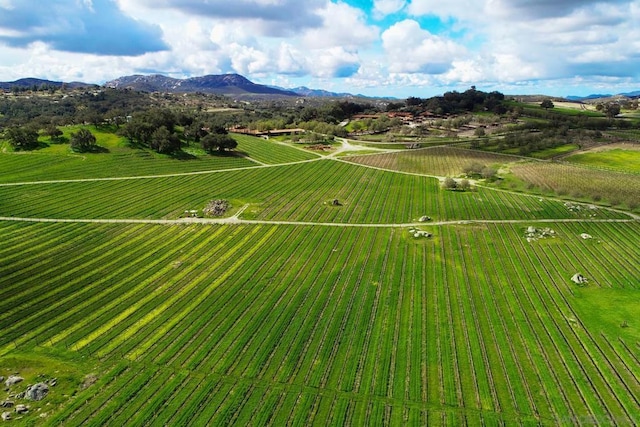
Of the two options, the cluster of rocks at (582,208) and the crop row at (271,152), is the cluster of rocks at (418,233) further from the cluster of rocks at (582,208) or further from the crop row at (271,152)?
the crop row at (271,152)

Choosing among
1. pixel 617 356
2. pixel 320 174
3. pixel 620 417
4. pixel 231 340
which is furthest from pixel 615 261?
pixel 320 174

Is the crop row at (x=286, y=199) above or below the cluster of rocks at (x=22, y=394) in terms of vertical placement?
above

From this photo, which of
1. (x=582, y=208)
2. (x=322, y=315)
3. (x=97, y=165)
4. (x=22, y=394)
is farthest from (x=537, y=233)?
(x=97, y=165)

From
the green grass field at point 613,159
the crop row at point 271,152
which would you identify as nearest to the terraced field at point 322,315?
the green grass field at point 613,159

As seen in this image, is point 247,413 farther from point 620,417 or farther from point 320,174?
point 320,174

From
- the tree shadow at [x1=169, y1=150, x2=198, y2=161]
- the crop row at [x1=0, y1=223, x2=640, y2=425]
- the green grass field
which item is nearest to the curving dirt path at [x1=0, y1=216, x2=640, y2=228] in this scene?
the crop row at [x1=0, y1=223, x2=640, y2=425]

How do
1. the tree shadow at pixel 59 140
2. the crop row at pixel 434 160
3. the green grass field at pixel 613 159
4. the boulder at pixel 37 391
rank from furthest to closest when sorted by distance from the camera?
the crop row at pixel 434 160, the tree shadow at pixel 59 140, the green grass field at pixel 613 159, the boulder at pixel 37 391

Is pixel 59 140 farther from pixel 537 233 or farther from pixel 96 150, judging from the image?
pixel 537 233
